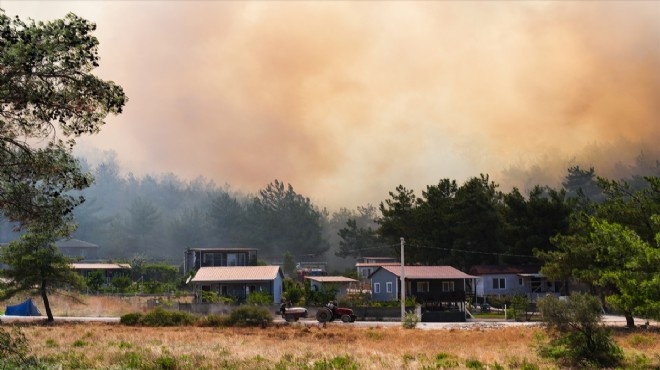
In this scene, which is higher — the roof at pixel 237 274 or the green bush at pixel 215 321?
the roof at pixel 237 274

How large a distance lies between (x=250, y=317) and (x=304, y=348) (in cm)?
2041

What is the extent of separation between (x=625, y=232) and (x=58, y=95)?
73.5ft

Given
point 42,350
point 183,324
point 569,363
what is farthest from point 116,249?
point 569,363

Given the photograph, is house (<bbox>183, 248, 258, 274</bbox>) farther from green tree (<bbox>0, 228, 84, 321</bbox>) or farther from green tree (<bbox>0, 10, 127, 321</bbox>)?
green tree (<bbox>0, 10, 127, 321</bbox>)

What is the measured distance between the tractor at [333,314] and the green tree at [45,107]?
100ft

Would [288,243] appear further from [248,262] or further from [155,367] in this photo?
[155,367]

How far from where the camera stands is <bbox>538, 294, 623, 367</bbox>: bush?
29125 millimetres

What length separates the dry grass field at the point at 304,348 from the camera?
2634 centimetres

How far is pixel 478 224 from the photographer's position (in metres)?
92.4

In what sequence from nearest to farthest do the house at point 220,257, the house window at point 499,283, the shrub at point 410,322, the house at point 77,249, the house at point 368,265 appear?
the shrub at point 410,322, the house window at point 499,283, the house at point 220,257, the house at point 368,265, the house at point 77,249

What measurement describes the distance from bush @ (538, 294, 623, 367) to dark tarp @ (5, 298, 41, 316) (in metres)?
48.7

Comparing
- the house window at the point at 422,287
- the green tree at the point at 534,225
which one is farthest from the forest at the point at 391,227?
the house window at the point at 422,287

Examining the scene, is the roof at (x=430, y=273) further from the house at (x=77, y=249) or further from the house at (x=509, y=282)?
the house at (x=77, y=249)

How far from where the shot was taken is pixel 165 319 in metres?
52.2
